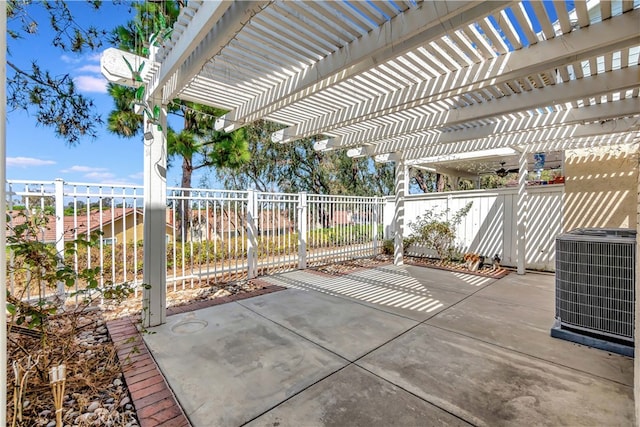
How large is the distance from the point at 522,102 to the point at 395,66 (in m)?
1.88

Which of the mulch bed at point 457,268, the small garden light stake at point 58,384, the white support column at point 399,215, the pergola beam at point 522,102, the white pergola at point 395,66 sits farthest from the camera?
the white support column at point 399,215

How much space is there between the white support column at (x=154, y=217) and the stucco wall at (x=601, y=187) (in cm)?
783

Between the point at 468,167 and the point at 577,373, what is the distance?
8774mm

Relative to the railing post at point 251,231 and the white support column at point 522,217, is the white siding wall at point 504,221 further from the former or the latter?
the railing post at point 251,231

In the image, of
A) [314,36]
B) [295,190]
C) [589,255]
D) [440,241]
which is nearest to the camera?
[314,36]

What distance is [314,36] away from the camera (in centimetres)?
260

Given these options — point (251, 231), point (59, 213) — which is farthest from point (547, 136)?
point (59, 213)

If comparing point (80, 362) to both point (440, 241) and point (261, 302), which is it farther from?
point (440, 241)

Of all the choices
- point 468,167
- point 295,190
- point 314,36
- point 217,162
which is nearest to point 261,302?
point 314,36

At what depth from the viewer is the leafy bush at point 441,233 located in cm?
750

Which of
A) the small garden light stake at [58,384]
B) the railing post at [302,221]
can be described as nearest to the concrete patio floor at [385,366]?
the small garden light stake at [58,384]

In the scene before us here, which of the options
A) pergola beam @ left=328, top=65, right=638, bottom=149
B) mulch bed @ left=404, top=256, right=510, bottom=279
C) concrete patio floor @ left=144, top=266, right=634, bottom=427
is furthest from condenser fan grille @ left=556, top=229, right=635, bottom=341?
mulch bed @ left=404, top=256, right=510, bottom=279

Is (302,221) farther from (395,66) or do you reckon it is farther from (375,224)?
(395,66)

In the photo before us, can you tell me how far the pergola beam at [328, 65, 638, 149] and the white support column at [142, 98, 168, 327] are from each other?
11.8 feet
